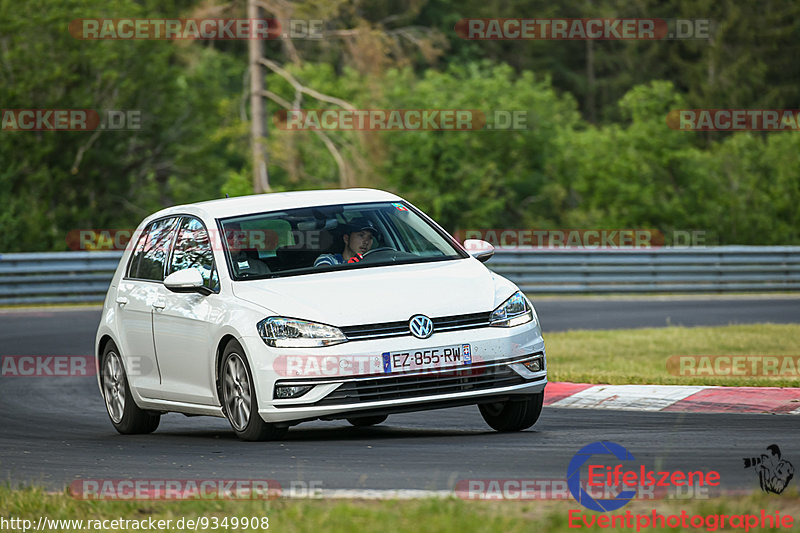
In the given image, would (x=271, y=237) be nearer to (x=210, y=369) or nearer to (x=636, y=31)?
(x=210, y=369)

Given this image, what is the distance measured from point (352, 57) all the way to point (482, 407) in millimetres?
24100

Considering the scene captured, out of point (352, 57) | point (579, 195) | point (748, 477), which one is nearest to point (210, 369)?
point (748, 477)

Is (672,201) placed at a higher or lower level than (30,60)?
lower

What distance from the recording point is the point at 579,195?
52.2 meters

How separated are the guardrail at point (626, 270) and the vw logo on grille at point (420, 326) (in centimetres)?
1789

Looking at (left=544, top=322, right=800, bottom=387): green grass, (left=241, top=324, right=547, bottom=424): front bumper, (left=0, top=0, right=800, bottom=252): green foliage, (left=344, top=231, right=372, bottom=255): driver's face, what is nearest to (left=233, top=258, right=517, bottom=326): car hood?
(left=241, top=324, right=547, bottom=424): front bumper

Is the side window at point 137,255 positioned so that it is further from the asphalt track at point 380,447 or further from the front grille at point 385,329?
the front grille at point 385,329

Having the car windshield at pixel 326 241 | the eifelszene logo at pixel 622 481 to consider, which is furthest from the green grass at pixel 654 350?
the eifelszene logo at pixel 622 481

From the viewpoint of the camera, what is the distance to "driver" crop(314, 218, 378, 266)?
31.6 feet

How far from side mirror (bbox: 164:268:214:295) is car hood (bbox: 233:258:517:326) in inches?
12.5

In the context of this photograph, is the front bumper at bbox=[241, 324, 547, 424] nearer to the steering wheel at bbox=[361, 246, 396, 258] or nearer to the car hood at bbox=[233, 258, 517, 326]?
the car hood at bbox=[233, 258, 517, 326]

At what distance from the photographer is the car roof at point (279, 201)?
10.1 m

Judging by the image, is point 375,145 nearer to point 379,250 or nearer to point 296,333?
point 379,250

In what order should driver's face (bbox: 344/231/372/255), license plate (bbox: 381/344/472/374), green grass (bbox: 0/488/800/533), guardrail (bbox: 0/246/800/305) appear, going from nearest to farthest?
green grass (bbox: 0/488/800/533) → license plate (bbox: 381/344/472/374) → driver's face (bbox: 344/231/372/255) → guardrail (bbox: 0/246/800/305)
